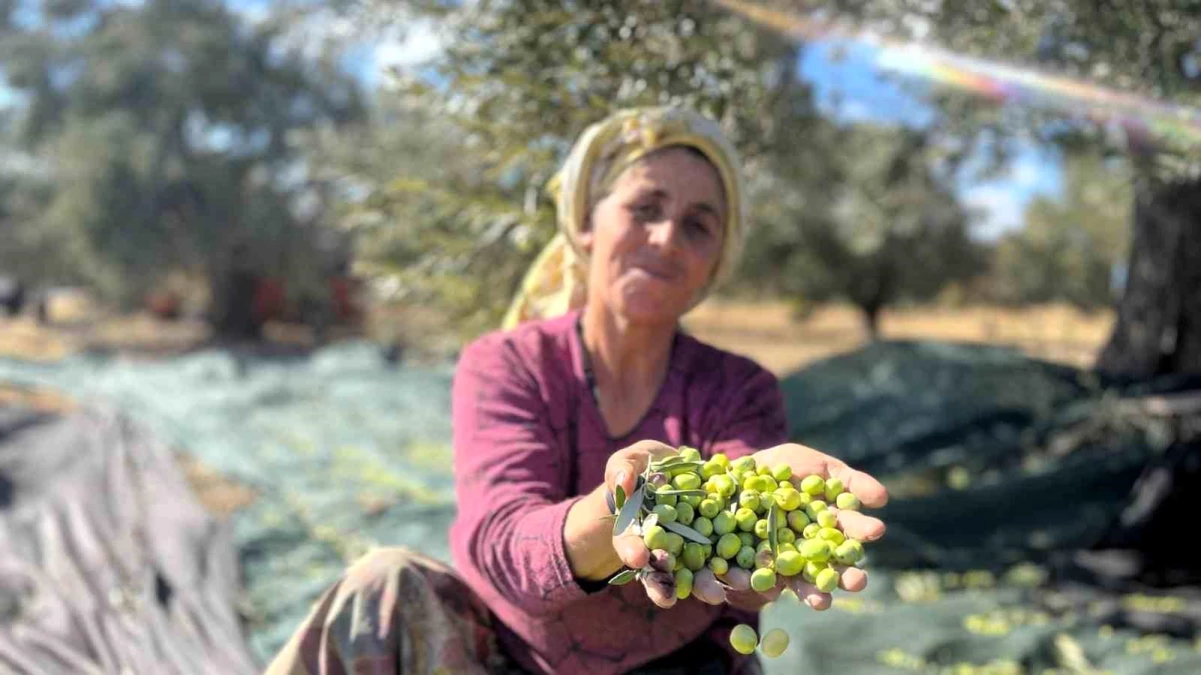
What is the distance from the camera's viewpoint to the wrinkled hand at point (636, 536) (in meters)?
1.42

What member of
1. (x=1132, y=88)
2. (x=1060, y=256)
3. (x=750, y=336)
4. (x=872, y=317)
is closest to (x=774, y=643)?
(x=1132, y=88)

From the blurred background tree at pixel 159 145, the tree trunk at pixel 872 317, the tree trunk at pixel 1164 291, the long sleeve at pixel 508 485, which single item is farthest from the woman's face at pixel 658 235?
the tree trunk at pixel 872 317

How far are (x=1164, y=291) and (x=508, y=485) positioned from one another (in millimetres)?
4413

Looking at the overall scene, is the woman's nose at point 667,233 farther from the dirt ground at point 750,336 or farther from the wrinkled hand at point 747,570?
the dirt ground at point 750,336

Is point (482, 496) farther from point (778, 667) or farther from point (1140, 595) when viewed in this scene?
point (1140, 595)

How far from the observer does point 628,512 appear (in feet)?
4.84

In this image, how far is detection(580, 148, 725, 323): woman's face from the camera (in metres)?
2.07

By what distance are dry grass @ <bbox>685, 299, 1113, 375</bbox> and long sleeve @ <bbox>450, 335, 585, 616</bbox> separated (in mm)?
14779

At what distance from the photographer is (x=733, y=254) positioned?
2.23 metres

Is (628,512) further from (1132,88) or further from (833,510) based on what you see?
(1132,88)

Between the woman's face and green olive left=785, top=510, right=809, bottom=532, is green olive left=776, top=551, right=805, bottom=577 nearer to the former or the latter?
green olive left=785, top=510, right=809, bottom=532

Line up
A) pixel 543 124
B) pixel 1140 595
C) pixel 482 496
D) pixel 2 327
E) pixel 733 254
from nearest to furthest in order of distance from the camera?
pixel 482 496 < pixel 733 254 < pixel 543 124 < pixel 1140 595 < pixel 2 327

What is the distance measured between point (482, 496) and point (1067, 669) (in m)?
2.70

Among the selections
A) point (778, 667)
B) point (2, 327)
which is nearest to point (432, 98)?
point (778, 667)
